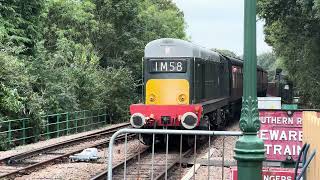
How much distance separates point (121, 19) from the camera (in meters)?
41.0

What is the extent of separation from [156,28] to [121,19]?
12.4 meters

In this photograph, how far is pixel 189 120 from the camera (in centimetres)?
1627

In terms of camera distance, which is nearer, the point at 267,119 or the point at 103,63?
the point at 267,119

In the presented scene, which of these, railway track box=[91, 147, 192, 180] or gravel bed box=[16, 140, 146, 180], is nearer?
railway track box=[91, 147, 192, 180]

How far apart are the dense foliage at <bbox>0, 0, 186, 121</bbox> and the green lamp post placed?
51.4 ft

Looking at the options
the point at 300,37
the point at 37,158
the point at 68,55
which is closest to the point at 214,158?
the point at 37,158

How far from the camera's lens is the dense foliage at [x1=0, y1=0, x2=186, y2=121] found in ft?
72.9

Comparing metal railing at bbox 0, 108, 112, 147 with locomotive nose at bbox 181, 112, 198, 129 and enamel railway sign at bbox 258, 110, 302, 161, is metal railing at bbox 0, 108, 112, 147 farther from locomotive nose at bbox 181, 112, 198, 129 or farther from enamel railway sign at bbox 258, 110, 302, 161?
enamel railway sign at bbox 258, 110, 302, 161

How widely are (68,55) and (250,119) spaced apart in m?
24.6

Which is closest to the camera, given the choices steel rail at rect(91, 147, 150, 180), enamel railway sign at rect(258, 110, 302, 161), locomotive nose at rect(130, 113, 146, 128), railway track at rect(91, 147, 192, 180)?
enamel railway sign at rect(258, 110, 302, 161)

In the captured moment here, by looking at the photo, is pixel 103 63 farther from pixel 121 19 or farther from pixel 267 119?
pixel 267 119

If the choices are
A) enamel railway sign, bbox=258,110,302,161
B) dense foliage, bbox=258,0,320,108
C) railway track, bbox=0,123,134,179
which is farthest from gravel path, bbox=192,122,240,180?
dense foliage, bbox=258,0,320,108

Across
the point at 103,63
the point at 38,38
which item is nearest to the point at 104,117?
the point at 38,38

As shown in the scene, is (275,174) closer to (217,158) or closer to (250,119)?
(250,119)
